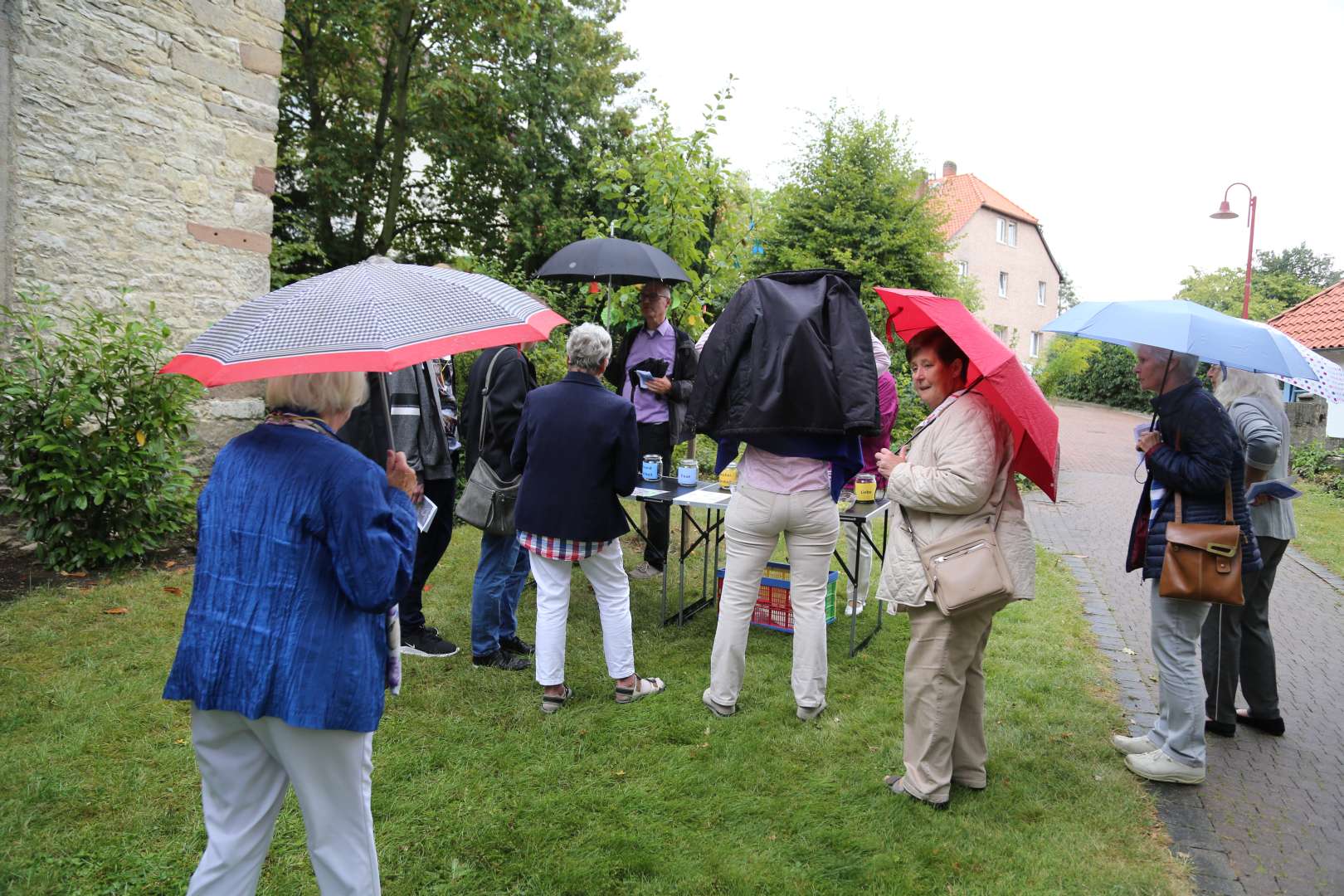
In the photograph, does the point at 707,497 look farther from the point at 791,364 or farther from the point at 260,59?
the point at 260,59

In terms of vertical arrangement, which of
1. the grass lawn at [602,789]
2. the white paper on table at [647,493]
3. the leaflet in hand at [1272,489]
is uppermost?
the leaflet in hand at [1272,489]

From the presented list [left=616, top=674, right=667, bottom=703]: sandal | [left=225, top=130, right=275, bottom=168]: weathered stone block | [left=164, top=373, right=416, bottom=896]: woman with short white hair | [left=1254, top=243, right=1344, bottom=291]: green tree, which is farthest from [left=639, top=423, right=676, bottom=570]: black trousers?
[left=1254, top=243, right=1344, bottom=291]: green tree

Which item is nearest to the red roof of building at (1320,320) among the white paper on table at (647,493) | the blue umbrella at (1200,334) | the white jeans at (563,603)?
the blue umbrella at (1200,334)

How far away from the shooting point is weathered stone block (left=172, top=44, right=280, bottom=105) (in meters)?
6.81

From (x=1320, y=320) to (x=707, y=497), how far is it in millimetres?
16925

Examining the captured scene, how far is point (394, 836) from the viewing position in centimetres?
299

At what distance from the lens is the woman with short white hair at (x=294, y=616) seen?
1879 millimetres

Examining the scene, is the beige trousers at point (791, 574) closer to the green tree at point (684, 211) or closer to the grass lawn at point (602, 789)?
the grass lawn at point (602, 789)

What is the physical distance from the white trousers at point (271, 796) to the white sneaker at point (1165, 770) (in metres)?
3.33

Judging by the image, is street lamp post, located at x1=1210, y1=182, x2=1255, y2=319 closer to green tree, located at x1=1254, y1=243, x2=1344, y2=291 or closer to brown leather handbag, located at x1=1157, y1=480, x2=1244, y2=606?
brown leather handbag, located at x1=1157, y1=480, x2=1244, y2=606

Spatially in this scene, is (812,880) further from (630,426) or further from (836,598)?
(836,598)

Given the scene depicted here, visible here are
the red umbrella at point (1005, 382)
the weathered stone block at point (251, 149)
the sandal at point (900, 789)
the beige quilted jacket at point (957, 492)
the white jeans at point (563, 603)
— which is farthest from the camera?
the weathered stone block at point (251, 149)

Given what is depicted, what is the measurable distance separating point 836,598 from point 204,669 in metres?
4.89

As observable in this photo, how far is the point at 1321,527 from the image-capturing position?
34.2 feet
